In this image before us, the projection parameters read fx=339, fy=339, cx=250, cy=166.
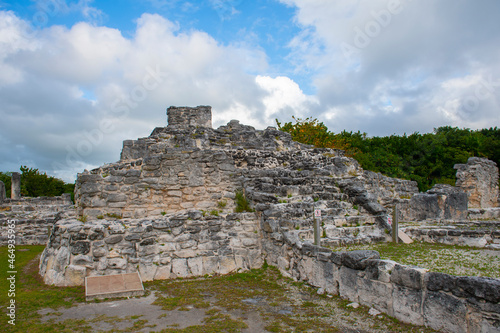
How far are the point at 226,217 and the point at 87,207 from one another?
129 inches

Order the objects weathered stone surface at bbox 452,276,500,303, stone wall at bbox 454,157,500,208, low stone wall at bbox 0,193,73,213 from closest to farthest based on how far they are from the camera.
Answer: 1. weathered stone surface at bbox 452,276,500,303
2. low stone wall at bbox 0,193,73,213
3. stone wall at bbox 454,157,500,208

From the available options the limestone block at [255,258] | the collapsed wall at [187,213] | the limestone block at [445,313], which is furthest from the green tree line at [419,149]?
the limestone block at [445,313]

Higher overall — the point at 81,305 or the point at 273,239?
the point at 273,239

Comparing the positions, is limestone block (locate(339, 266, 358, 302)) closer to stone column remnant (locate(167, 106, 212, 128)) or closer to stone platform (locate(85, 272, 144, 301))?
stone platform (locate(85, 272, 144, 301))

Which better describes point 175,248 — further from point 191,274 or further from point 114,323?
point 114,323

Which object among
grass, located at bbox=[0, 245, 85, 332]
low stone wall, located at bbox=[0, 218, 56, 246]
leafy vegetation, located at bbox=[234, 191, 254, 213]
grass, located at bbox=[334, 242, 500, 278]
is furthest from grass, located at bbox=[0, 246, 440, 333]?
low stone wall, located at bbox=[0, 218, 56, 246]

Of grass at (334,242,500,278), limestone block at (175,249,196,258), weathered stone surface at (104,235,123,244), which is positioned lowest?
grass at (334,242,500,278)

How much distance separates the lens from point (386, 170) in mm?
33531

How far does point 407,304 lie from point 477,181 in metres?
17.8

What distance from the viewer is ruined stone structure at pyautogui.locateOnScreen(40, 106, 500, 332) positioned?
4137 mm

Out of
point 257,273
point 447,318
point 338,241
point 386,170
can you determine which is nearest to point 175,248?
point 257,273

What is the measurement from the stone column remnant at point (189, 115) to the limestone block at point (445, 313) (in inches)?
600

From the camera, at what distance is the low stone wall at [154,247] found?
6.55 meters

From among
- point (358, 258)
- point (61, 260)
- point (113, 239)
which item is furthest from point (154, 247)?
point (358, 258)
